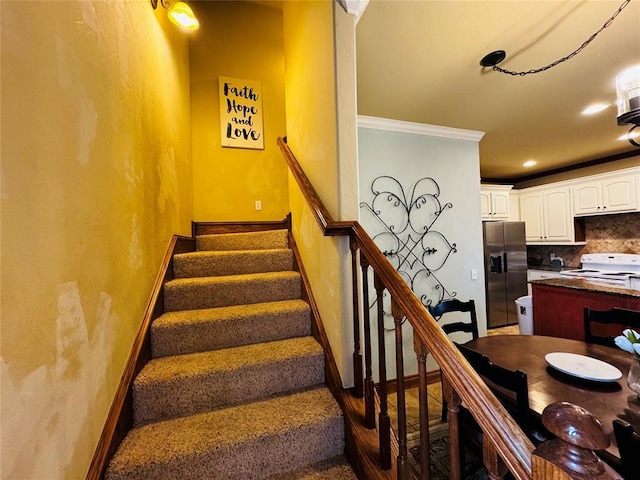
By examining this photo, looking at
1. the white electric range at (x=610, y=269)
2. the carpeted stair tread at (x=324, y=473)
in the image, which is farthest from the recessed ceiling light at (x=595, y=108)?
the carpeted stair tread at (x=324, y=473)

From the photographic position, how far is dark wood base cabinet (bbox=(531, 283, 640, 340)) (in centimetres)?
→ 223

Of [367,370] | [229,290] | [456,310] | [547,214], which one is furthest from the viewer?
[547,214]

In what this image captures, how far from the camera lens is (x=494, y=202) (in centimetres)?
476

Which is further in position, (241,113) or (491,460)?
(241,113)

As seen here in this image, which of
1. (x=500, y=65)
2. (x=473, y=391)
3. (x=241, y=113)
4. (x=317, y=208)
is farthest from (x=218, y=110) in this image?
(x=473, y=391)

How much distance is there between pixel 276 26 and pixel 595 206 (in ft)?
18.0

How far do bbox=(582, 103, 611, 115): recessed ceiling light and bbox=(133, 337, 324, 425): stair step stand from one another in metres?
3.38

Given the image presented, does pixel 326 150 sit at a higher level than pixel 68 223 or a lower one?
higher

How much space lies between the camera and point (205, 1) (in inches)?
119

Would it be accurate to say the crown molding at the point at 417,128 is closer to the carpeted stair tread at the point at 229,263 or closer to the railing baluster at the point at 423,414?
the carpeted stair tread at the point at 229,263

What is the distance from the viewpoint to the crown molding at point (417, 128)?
2725mm

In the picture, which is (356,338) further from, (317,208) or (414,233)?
(414,233)

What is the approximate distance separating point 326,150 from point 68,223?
117cm

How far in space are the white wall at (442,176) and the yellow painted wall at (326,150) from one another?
0.98 metres
